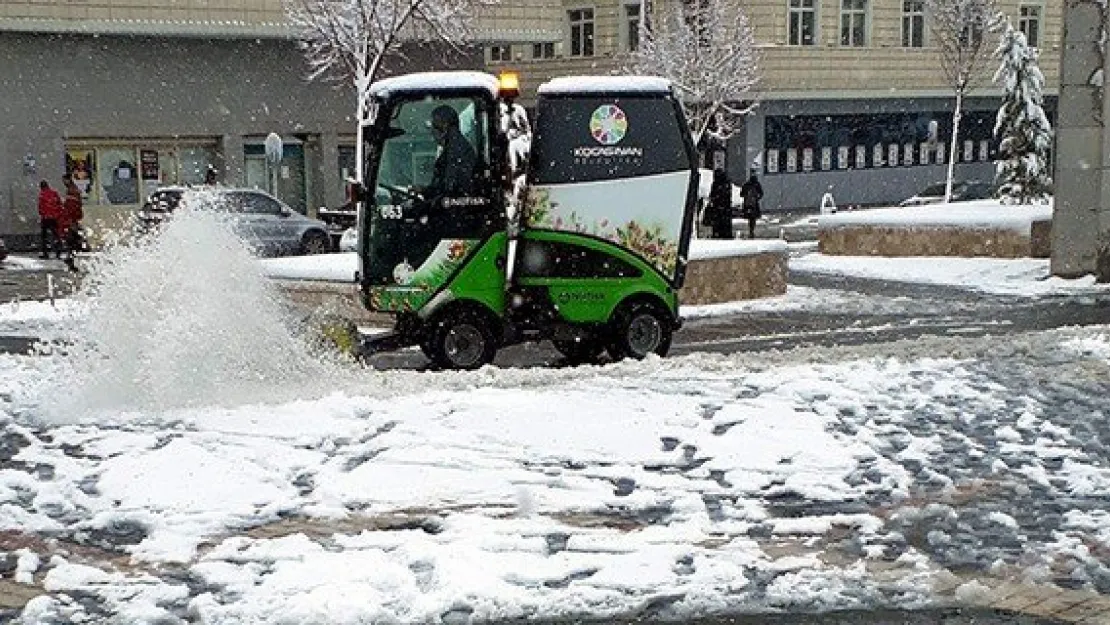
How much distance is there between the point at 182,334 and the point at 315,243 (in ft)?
56.8

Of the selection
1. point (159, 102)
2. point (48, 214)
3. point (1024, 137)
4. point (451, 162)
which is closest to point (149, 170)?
point (159, 102)

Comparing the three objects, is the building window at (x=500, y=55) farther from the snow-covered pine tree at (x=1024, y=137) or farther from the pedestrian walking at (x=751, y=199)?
the snow-covered pine tree at (x=1024, y=137)

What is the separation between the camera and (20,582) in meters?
5.60

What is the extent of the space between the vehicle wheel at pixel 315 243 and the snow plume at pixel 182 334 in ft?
52.0

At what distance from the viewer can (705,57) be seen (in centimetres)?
3862

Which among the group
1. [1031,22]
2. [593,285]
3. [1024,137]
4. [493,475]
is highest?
[1031,22]

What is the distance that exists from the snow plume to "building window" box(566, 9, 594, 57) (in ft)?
125

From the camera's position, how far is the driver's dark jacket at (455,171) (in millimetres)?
11820

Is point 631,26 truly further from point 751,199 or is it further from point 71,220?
point 71,220

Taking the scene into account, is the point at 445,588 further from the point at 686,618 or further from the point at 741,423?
the point at 741,423

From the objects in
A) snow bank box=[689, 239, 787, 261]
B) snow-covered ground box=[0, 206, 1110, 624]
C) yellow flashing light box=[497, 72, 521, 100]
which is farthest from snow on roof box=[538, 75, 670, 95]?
snow bank box=[689, 239, 787, 261]

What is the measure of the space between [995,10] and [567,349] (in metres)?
38.9

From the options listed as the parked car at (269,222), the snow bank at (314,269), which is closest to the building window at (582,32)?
the parked car at (269,222)

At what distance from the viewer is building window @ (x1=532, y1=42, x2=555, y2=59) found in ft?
159
